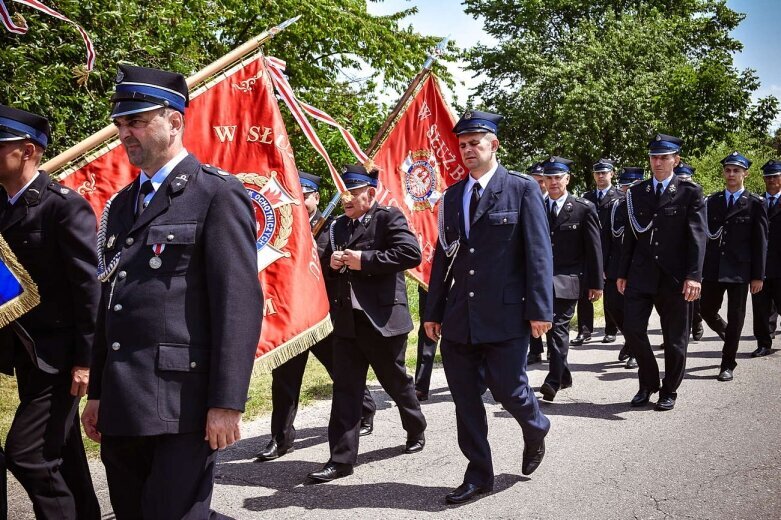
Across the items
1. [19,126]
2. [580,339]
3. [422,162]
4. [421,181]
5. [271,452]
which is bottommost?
[271,452]

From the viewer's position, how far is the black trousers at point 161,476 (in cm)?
284

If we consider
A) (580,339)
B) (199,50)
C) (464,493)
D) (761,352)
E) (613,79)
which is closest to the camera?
(464,493)

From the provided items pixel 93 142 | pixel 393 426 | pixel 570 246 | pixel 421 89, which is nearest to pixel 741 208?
pixel 570 246

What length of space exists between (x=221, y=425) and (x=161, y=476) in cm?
29

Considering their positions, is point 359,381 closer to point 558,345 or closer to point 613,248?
point 558,345

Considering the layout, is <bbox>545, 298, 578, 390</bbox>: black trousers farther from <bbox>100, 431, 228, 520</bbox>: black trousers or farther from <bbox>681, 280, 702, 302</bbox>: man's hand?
<bbox>100, 431, 228, 520</bbox>: black trousers

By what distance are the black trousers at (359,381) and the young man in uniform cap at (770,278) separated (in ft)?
19.1

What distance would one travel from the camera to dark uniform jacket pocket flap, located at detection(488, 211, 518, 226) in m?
4.93

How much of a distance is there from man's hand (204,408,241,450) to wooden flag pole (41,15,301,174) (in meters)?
1.94

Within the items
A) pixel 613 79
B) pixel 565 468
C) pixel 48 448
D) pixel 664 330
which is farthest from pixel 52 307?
pixel 613 79

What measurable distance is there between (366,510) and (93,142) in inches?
103

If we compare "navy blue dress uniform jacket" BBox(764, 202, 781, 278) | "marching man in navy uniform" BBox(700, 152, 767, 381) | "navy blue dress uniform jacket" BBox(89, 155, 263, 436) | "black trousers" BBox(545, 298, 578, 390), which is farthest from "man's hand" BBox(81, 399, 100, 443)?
"navy blue dress uniform jacket" BBox(764, 202, 781, 278)

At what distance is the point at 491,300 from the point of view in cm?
489

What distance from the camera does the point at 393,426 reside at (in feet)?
21.8
